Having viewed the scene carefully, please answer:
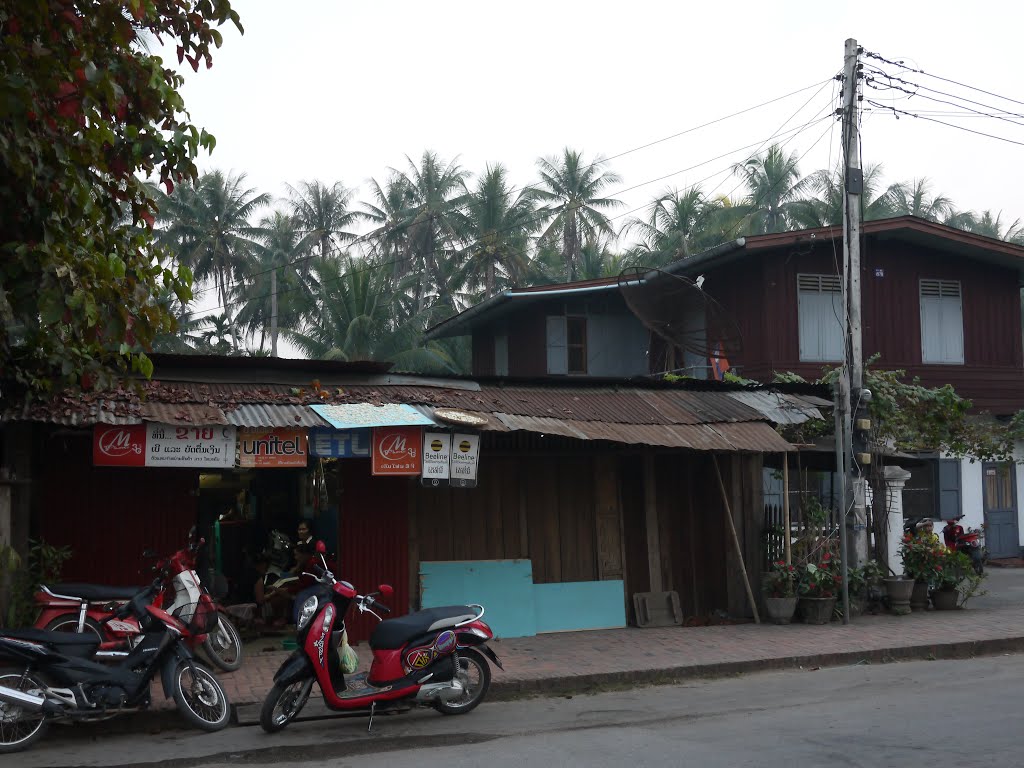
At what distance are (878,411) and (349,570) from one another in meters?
7.42

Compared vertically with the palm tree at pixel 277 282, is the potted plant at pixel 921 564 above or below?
below

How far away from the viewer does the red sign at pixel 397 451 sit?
1005cm

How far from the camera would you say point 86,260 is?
7.07 metres

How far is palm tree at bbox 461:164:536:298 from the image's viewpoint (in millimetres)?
38844

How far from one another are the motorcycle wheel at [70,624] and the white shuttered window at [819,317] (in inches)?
530

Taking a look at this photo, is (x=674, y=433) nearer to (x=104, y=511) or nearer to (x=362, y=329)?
(x=104, y=511)

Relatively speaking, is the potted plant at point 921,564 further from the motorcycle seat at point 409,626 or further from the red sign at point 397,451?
the motorcycle seat at point 409,626

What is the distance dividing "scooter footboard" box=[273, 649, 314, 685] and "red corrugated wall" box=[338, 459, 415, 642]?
3.61 metres

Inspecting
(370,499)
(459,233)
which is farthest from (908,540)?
(459,233)

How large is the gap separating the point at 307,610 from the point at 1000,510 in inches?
708

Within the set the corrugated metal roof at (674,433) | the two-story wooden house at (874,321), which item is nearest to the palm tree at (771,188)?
the two-story wooden house at (874,321)

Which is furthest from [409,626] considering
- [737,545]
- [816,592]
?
[816,592]

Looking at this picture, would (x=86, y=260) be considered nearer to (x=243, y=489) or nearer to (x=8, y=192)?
(x=8, y=192)

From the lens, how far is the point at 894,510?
551 inches
